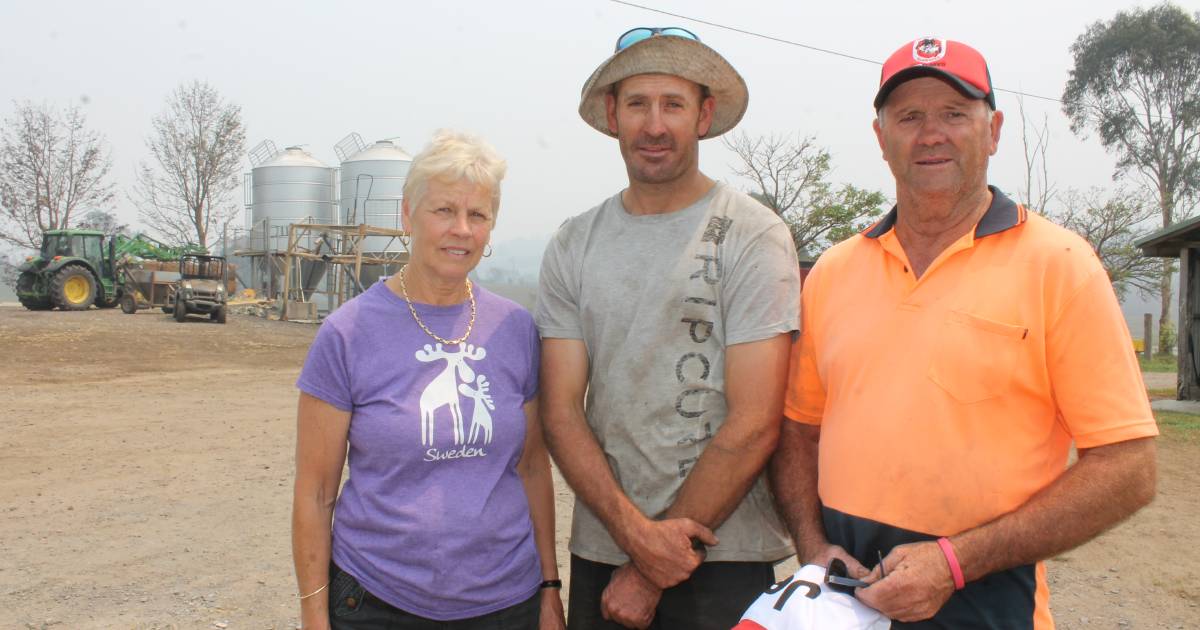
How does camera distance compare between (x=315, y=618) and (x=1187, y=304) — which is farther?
(x=1187, y=304)

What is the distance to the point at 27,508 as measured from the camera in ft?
20.4

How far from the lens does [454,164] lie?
2354 millimetres

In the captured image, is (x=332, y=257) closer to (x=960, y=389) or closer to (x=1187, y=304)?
(x=1187, y=304)

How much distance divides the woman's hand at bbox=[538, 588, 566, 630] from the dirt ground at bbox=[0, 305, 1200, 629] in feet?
7.88

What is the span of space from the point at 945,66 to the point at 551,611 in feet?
5.78

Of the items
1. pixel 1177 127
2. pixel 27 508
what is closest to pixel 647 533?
pixel 27 508

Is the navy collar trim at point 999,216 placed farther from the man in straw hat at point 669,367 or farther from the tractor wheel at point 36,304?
the tractor wheel at point 36,304

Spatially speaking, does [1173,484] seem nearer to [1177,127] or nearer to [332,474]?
[332,474]

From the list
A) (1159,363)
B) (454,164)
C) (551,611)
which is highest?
(454,164)

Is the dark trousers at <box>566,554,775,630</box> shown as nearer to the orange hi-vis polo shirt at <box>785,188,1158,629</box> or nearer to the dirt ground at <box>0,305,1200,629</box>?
the orange hi-vis polo shirt at <box>785,188,1158,629</box>

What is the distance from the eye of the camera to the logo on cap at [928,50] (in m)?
2.09

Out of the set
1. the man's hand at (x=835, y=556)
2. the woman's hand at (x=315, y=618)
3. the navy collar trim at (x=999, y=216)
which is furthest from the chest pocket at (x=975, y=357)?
the woman's hand at (x=315, y=618)

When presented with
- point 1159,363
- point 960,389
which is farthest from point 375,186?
point 960,389

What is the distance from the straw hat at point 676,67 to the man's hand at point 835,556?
127 centimetres
